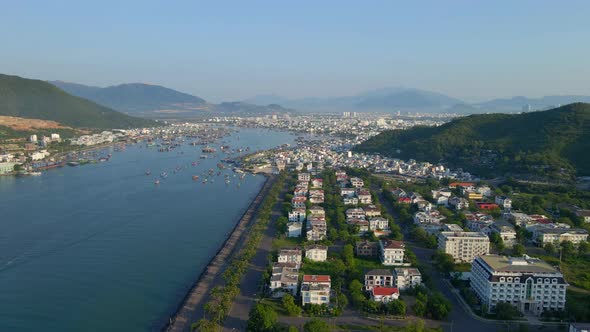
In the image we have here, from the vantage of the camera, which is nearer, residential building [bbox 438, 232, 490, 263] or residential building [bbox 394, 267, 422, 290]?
residential building [bbox 394, 267, 422, 290]

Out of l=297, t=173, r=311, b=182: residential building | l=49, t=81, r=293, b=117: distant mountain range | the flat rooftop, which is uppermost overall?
l=49, t=81, r=293, b=117: distant mountain range

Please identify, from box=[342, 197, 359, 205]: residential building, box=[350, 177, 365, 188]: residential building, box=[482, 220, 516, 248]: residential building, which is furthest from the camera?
box=[350, 177, 365, 188]: residential building

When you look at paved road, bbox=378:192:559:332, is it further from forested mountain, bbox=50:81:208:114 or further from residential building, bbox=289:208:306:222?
forested mountain, bbox=50:81:208:114

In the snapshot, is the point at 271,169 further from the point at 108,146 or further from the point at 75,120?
the point at 75,120

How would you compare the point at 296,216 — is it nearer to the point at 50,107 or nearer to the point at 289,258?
the point at 289,258

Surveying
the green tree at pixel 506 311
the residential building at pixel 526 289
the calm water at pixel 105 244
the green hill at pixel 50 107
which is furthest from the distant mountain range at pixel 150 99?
the green tree at pixel 506 311

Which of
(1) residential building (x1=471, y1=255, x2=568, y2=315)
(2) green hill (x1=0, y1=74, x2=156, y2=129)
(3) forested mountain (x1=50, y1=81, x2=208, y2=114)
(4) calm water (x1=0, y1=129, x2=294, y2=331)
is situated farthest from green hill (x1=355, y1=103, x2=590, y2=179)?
(3) forested mountain (x1=50, y1=81, x2=208, y2=114)

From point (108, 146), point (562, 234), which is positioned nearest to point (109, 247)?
point (562, 234)
